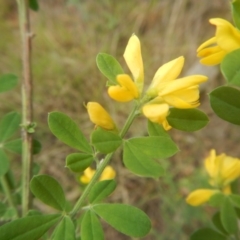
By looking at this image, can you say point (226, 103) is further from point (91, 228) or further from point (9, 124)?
point (9, 124)

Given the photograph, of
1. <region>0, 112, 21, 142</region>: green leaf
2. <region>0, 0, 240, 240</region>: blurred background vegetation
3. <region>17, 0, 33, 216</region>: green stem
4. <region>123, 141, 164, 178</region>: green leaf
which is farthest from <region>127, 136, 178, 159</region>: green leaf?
<region>0, 0, 240, 240</region>: blurred background vegetation

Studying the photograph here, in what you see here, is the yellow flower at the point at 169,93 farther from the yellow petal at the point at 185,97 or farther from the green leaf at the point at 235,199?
the green leaf at the point at 235,199

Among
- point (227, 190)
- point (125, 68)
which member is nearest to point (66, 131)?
point (227, 190)

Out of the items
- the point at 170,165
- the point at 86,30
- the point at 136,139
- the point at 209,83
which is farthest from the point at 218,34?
the point at 86,30

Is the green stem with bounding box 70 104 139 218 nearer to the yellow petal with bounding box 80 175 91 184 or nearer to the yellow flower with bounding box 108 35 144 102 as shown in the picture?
the yellow flower with bounding box 108 35 144 102

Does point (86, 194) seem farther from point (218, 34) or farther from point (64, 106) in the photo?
point (64, 106)

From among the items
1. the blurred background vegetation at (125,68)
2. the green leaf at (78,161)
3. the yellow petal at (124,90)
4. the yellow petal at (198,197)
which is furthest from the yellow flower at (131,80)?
the blurred background vegetation at (125,68)
